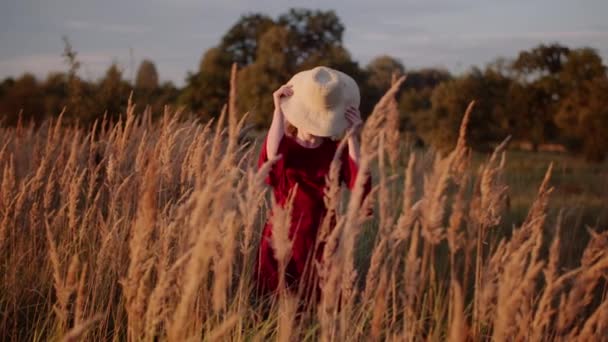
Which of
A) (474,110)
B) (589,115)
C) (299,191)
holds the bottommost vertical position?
(589,115)

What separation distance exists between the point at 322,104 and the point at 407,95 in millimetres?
27530

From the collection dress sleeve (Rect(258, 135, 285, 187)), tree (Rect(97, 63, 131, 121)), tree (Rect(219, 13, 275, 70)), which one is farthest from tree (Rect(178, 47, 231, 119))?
dress sleeve (Rect(258, 135, 285, 187))

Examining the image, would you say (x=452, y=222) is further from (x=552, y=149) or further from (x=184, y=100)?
(x=184, y=100)

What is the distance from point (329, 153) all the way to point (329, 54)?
26455mm

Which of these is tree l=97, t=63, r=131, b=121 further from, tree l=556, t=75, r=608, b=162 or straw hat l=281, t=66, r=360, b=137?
tree l=556, t=75, r=608, b=162

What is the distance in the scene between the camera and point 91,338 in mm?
2307

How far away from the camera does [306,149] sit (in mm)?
3031

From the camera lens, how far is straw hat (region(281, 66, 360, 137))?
281 centimetres

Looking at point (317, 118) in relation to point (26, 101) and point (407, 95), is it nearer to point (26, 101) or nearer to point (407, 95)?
point (26, 101)

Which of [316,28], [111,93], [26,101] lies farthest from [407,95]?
[111,93]

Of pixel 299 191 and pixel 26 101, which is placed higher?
pixel 26 101

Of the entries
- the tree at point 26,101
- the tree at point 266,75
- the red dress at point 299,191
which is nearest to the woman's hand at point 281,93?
the red dress at point 299,191

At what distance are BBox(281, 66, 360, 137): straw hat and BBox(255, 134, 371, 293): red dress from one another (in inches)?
6.7

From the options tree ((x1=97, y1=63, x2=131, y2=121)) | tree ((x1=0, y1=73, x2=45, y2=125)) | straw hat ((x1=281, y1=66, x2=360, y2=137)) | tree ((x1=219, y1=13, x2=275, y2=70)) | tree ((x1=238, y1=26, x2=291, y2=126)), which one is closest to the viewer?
straw hat ((x1=281, y1=66, x2=360, y2=137))
